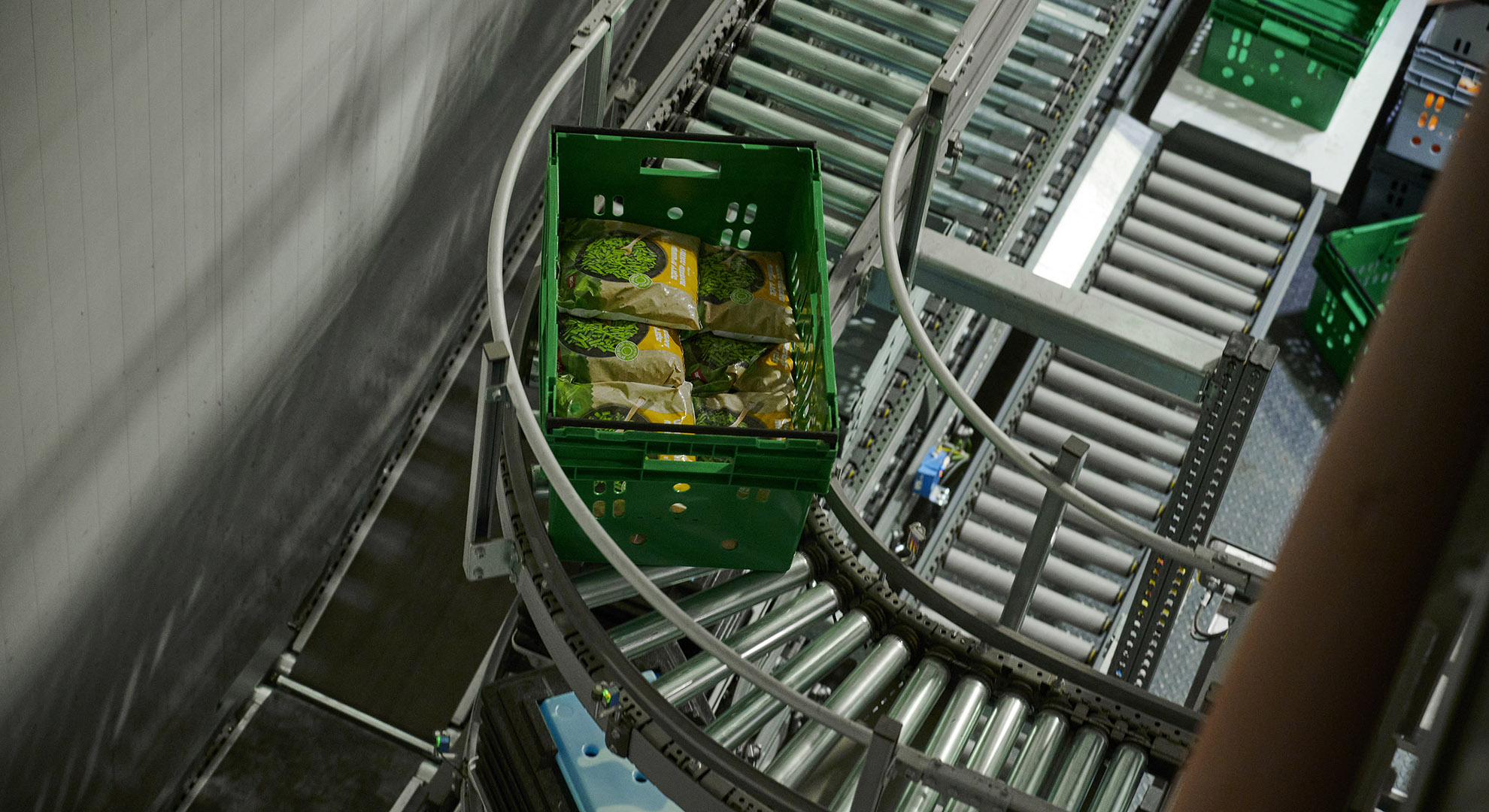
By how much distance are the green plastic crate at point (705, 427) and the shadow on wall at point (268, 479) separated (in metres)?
1.47

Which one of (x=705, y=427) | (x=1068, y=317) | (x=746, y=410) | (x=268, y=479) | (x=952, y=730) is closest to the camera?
(x=705, y=427)

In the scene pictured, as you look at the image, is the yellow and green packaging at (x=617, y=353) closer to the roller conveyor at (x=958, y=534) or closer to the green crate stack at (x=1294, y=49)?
the roller conveyor at (x=958, y=534)

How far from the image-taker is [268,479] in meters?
5.38

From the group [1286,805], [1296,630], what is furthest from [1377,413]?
[1286,805]

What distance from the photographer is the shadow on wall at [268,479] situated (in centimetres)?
450

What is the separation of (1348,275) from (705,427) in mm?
6114

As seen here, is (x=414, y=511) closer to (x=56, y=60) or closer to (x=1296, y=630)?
(x=56, y=60)

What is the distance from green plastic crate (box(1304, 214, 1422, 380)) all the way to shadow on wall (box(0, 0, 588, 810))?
15.8 ft

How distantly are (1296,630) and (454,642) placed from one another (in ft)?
18.7

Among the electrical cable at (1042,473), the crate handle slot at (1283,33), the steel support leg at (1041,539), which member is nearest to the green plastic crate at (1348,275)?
the crate handle slot at (1283,33)

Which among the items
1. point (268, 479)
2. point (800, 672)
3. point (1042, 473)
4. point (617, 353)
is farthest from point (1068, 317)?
point (268, 479)

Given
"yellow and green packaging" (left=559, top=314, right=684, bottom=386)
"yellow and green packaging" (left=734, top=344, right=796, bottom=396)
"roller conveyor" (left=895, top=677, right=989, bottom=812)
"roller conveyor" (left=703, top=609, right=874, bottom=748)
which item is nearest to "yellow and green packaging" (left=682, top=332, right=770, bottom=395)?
"yellow and green packaging" (left=734, top=344, right=796, bottom=396)

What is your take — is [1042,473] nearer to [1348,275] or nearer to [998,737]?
[998,737]

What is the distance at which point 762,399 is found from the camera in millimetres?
3879
